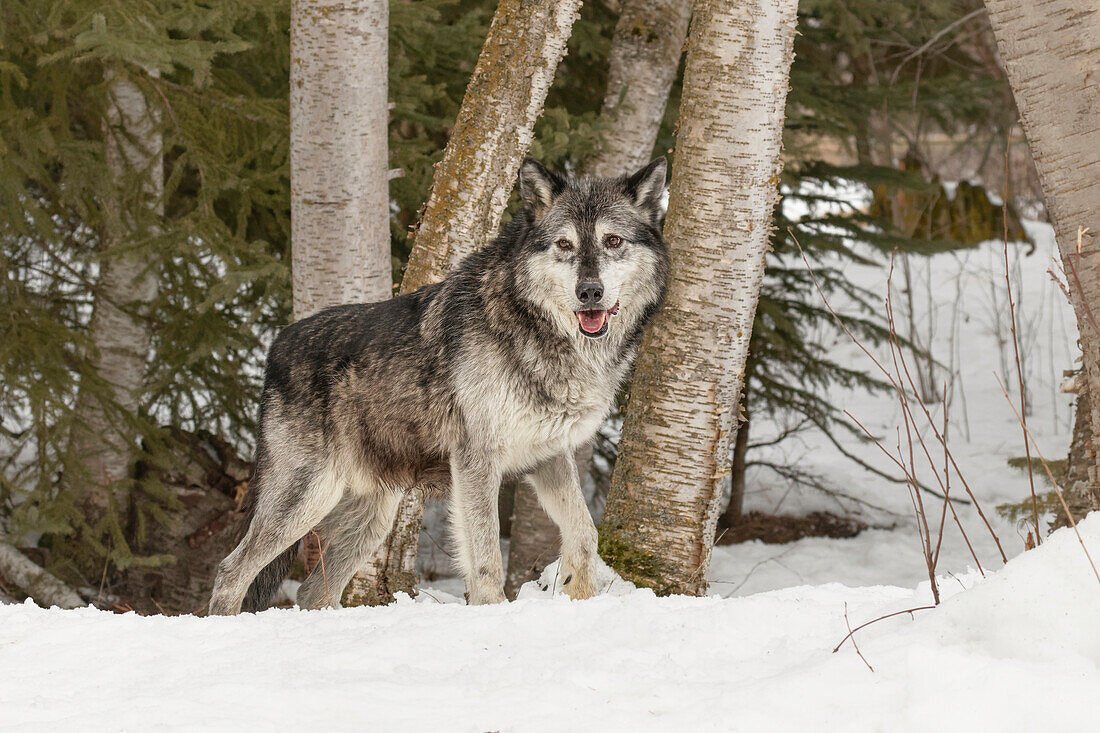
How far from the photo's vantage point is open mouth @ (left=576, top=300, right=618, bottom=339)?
4.00 metres

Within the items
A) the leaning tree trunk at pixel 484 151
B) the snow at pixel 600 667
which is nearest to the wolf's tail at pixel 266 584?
the leaning tree trunk at pixel 484 151

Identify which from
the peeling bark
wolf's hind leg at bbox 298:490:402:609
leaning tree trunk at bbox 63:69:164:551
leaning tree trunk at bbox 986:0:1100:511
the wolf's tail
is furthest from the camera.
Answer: the peeling bark

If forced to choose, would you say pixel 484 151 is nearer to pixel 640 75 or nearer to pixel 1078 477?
pixel 640 75

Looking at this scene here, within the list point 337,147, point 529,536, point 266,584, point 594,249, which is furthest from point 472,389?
point 529,536

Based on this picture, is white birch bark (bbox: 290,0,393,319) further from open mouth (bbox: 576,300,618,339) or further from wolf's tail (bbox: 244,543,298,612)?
open mouth (bbox: 576,300,618,339)

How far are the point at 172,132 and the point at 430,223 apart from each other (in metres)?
2.34

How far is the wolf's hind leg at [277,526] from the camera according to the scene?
4.62 m

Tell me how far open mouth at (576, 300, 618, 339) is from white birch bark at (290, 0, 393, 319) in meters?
2.11

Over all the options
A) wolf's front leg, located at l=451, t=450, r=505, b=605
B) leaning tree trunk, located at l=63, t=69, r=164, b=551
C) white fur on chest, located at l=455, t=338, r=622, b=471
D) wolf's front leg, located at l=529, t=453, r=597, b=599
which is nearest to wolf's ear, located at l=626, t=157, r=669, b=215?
white fur on chest, located at l=455, t=338, r=622, b=471

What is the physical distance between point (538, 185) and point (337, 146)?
5.58 feet

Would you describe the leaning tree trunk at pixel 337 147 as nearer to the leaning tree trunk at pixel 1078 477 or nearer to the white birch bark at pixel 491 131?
the white birch bark at pixel 491 131

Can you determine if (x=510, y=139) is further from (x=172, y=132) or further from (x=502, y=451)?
(x=172, y=132)

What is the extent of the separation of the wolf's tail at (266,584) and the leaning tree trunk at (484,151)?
720mm

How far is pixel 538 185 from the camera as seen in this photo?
172 inches
